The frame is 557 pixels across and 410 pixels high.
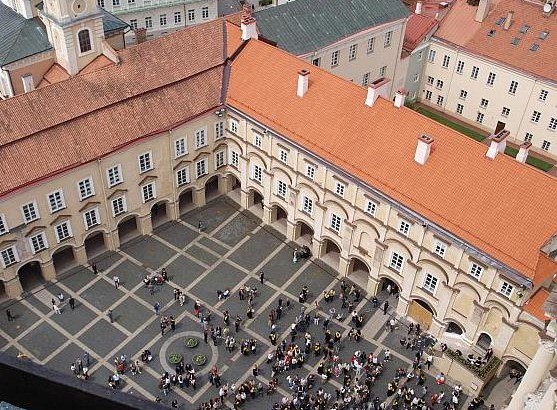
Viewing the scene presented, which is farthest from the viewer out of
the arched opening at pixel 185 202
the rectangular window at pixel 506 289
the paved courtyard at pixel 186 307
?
the arched opening at pixel 185 202

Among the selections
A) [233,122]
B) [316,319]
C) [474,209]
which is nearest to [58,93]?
[233,122]

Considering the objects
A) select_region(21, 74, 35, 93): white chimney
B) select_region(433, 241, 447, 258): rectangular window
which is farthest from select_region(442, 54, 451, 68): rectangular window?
select_region(21, 74, 35, 93): white chimney

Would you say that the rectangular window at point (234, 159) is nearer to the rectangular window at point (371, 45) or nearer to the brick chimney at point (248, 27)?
the brick chimney at point (248, 27)

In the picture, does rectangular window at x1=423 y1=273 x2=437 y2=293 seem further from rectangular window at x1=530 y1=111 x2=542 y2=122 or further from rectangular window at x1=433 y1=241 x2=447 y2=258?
rectangular window at x1=530 y1=111 x2=542 y2=122

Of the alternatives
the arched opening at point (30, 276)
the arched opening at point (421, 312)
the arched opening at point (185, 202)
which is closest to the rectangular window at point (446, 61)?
the arched opening at point (185, 202)

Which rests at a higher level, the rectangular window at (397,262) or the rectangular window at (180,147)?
the rectangular window at (180,147)
